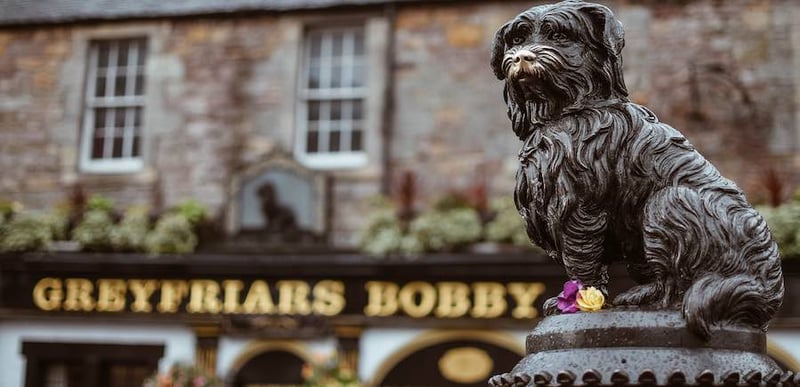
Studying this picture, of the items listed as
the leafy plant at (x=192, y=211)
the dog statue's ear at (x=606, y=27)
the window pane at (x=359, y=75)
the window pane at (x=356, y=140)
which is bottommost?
the dog statue's ear at (x=606, y=27)

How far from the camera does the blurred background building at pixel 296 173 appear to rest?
469 inches

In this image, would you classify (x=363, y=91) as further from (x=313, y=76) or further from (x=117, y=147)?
(x=117, y=147)

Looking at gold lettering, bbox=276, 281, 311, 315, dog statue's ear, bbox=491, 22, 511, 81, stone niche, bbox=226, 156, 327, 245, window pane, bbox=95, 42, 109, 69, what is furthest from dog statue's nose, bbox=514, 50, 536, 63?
window pane, bbox=95, 42, 109, 69

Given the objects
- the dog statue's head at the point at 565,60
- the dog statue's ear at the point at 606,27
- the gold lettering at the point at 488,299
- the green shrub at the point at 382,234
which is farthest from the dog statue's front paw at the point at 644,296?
the green shrub at the point at 382,234

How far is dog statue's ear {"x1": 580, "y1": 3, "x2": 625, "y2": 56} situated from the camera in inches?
134

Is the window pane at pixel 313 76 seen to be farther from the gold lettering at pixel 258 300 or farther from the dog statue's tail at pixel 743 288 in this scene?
the dog statue's tail at pixel 743 288

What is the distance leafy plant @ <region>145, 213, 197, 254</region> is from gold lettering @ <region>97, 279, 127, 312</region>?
0.66 metres

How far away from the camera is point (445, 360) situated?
39.4ft

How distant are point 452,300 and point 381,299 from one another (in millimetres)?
840

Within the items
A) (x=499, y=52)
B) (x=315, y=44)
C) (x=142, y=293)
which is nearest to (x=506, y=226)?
(x=315, y=44)

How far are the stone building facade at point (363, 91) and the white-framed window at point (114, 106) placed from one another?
0.31ft

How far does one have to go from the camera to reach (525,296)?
1166cm

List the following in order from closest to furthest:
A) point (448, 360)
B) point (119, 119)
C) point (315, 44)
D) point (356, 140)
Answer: point (448, 360) → point (356, 140) → point (315, 44) → point (119, 119)

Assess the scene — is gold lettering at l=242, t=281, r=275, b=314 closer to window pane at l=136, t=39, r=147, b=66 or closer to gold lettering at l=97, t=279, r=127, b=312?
gold lettering at l=97, t=279, r=127, b=312
